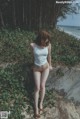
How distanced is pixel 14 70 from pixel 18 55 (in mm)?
660

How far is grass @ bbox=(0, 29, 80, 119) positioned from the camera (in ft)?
33.8

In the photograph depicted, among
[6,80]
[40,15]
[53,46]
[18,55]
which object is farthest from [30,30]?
[6,80]

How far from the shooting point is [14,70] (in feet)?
35.6

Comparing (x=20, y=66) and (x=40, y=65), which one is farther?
(x=20, y=66)

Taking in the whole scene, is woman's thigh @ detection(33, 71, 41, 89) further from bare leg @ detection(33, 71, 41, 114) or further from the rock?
the rock

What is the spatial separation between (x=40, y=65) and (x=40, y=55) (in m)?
0.23

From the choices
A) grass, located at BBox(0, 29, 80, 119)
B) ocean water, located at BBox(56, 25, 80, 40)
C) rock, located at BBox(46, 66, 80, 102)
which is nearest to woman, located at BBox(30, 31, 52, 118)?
grass, located at BBox(0, 29, 80, 119)

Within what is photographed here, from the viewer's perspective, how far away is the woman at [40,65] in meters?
10.1

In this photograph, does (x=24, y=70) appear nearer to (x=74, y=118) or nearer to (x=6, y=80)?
(x=6, y=80)

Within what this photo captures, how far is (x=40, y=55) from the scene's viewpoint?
33.2ft

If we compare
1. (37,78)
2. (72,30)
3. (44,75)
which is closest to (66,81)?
(44,75)

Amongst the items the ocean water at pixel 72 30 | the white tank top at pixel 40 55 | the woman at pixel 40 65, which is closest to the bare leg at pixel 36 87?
the woman at pixel 40 65

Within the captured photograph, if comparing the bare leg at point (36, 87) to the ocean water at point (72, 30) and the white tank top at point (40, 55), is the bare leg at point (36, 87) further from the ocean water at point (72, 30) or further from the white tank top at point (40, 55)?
the ocean water at point (72, 30)

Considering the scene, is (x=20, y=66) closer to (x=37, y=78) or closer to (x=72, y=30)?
(x=37, y=78)
